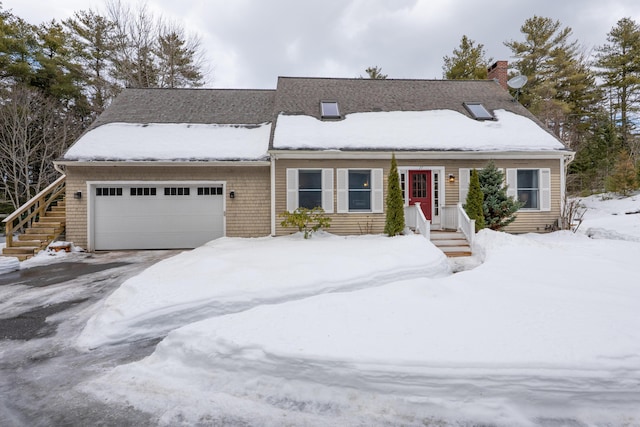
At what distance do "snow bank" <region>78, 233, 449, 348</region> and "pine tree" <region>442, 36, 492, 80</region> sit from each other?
19.8 m

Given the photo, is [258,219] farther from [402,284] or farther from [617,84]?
[617,84]

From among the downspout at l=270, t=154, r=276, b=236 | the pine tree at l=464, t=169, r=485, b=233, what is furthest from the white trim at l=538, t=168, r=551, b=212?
the downspout at l=270, t=154, r=276, b=236

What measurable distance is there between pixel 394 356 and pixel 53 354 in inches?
131

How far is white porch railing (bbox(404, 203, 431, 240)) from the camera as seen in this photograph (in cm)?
741

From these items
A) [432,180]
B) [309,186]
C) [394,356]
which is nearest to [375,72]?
[432,180]

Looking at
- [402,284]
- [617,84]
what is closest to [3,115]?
[402,284]

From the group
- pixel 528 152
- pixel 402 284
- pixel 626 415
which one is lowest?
pixel 626 415

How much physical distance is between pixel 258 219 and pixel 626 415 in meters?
8.37

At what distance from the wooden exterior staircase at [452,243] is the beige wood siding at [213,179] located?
475 centimetres

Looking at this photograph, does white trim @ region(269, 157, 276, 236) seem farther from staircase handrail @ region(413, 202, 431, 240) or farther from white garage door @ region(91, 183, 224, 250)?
staircase handrail @ region(413, 202, 431, 240)

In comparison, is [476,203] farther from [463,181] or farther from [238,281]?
[238,281]

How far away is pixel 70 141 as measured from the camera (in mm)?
15609

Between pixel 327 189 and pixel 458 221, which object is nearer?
pixel 458 221

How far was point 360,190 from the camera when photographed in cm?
937
